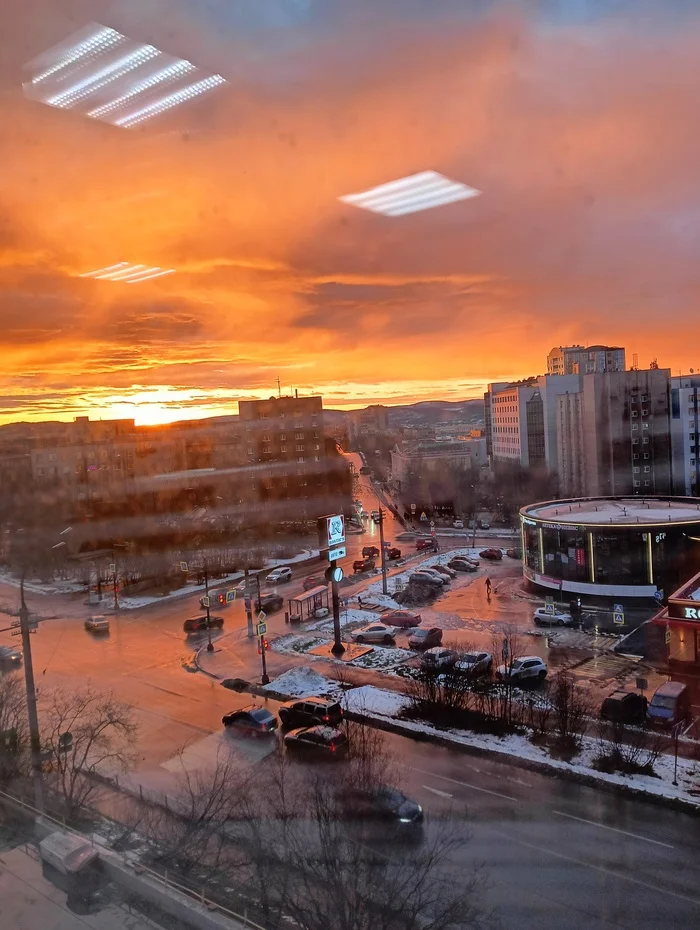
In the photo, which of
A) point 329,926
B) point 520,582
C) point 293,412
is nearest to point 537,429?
point 293,412

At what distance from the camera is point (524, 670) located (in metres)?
5.48

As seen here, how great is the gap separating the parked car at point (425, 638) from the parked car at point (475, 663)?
779mm

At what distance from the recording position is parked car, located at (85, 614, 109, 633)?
7.23m

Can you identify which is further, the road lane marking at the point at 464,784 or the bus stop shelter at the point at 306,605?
the bus stop shelter at the point at 306,605

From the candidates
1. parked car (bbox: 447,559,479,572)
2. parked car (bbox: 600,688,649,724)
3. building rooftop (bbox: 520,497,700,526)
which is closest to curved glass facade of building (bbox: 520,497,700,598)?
building rooftop (bbox: 520,497,700,526)

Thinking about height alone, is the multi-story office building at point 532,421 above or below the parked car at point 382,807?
above

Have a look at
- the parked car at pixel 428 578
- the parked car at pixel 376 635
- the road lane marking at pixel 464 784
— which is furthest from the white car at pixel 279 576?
the road lane marking at pixel 464 784

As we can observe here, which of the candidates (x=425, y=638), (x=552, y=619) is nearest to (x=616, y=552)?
(x=552, y=619)

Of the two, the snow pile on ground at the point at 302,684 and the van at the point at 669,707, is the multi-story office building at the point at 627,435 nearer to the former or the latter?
the van at the point at 669,707

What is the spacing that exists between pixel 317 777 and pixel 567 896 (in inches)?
52.5

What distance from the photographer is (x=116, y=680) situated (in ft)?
18.0

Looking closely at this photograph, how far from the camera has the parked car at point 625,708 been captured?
463 centimetres

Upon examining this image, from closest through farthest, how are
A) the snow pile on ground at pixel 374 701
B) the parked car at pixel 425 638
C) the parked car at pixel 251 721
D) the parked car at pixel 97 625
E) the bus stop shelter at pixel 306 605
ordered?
the parked car at pixel 251 721
the snow pile on ground at pixel 374 701
the parked car at pixel 425 638
the parked car at pixel 97 625
the bus stop shelter at pixel 306 605

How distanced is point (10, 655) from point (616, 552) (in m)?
6.59
